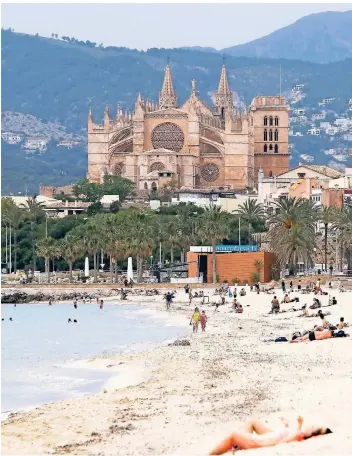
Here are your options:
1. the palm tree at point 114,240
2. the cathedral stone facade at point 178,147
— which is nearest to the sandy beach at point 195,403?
the palm tree at point 114,240

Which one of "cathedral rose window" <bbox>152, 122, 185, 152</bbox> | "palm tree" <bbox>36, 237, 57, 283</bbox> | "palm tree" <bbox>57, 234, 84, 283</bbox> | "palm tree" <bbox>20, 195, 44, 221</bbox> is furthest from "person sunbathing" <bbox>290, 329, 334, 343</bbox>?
"cathedral rose window" <bbox>152, 122, 185, 152</bbox>

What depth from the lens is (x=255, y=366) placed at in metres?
31.5

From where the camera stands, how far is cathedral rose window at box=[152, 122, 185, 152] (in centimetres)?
14662

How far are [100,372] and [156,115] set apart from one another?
11311 cm

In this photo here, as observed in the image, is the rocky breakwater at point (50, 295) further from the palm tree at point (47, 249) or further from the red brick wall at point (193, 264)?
the palm tree at point (47, 249)

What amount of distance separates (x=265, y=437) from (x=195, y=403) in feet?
17.5

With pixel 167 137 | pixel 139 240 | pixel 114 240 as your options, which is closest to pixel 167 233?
pixel 114 240

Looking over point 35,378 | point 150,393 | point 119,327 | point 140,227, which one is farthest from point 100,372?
point 140,227

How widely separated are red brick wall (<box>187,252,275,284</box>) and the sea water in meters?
9.23

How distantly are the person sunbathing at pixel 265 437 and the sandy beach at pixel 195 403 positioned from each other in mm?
202

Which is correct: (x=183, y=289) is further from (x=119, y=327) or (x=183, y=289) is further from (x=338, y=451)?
(x=338, y=451)

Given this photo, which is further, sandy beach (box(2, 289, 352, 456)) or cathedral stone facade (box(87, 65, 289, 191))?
cathedral stone facade (box(87, 65, 289, 191))

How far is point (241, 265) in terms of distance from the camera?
79.3m

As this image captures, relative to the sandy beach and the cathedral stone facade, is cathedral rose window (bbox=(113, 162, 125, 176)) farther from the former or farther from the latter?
the sandy beach
